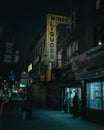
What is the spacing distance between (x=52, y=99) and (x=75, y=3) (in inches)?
495

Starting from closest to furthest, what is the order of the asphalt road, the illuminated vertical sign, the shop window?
the asphalt road → the shop window → the illuminated vertical sign

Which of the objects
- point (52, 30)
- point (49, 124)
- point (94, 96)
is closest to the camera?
→ point (49, 124)

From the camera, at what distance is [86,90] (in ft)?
70.5

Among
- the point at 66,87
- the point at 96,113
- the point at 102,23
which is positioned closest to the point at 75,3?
the point at 102,23

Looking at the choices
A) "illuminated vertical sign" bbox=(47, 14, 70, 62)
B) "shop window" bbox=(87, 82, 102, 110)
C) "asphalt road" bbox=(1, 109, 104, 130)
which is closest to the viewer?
"asphalt road" bbox=(1, 109, 104, 130)

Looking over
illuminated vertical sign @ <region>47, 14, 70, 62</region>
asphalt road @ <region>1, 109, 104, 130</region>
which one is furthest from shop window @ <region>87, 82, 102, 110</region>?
illuminated vertical sign @ <region>47, 14, 70, 62</region>

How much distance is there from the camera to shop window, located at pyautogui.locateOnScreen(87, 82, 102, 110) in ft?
64.1

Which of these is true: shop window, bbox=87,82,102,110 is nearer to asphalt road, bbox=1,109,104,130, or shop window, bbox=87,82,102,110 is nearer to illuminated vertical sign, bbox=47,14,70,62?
asphalt road, bbox=1,109,104,130

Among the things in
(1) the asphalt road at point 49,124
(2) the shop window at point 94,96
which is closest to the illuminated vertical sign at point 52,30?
(2) the shop window at point 94,96

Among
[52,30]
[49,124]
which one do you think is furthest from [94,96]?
[52,30]

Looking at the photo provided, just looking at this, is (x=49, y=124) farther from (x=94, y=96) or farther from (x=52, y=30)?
(x=52, y=30)

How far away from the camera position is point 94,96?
20.4m

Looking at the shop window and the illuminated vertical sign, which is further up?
A: the illuminated vertical sign

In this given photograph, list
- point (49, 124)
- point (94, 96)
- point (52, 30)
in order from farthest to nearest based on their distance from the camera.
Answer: point (52, 30) → point (94, 96) → point (49, 124)
